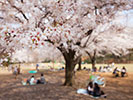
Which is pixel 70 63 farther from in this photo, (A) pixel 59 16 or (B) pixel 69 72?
(A) pixel 59 16

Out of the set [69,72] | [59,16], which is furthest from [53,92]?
[59,16]

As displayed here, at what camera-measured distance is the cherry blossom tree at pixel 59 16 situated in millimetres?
3475

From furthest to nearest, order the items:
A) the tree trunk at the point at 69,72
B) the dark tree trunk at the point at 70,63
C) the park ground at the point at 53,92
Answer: the tree trunk at the point at 69,72 < the dark tree trunk at the point at 70,63 < the park ground at the point at 53,92

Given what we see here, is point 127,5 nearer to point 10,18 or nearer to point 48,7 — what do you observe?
point 48,7

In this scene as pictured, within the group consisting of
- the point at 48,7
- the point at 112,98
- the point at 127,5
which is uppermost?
the point at 127,5

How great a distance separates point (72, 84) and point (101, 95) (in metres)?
2.57

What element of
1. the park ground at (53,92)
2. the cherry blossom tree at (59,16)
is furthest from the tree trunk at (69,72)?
the park ground at (53,92)

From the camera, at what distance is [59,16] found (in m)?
4.53

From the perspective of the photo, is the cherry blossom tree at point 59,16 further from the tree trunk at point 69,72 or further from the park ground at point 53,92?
the park ground at point 53,92

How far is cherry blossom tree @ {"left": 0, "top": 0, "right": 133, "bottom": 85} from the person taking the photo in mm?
3475

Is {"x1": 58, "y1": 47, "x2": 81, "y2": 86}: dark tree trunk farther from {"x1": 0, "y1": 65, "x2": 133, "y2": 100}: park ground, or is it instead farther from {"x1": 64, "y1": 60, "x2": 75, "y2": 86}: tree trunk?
{"x1": 0, "y1": 65, "x2": 133, "y2": 100}: park ground

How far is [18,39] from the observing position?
2959 millimetres

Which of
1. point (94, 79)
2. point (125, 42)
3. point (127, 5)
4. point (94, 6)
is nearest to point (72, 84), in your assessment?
point (94, 79)

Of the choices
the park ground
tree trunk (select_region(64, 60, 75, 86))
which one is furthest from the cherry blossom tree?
the park ground
